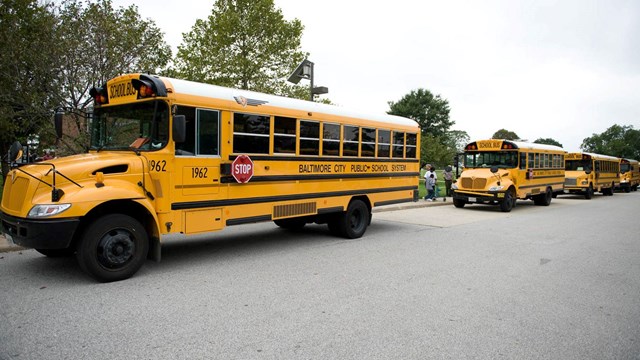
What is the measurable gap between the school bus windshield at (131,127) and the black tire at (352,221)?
169 inches

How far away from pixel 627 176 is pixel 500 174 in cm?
2336

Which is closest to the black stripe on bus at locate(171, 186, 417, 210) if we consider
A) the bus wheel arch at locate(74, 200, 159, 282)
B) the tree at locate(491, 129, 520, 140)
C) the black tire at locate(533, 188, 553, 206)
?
the bus wheel arch at locate(74, 200, 159, 282)

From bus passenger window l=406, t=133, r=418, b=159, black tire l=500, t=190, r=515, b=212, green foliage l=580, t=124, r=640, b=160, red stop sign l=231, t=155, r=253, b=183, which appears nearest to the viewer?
red stop sign l=231, t=155, r=253, b=183

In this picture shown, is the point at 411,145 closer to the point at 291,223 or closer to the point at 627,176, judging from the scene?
the point at 291,223

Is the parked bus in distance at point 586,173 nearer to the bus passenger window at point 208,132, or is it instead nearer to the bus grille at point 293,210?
the bus grille at point 293,210

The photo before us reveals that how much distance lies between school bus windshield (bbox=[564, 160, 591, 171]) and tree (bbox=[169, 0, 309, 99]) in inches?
626

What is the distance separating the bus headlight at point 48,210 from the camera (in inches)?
195

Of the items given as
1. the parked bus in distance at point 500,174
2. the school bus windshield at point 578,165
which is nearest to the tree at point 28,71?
the parked bus in distance at point 500,174

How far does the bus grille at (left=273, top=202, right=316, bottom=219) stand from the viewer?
7.52 metres

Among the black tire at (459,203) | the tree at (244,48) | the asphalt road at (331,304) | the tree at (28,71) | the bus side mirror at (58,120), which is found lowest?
the asphalt road at (331,304)

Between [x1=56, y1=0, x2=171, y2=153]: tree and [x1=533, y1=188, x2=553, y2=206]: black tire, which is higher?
[x1=56, y1=0, x2=171, y2=153]: tree

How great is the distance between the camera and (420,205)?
16844 mm

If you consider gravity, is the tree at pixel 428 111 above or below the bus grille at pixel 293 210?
above

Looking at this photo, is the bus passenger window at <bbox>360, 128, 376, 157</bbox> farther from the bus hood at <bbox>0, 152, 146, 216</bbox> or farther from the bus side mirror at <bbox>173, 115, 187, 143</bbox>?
the bus hood at <bbox>0, 152, 146, 216</bbox>
